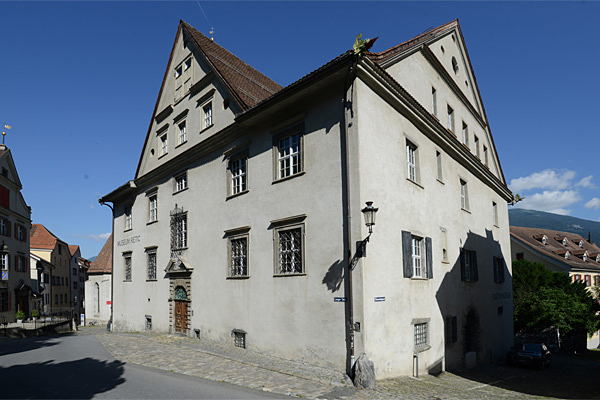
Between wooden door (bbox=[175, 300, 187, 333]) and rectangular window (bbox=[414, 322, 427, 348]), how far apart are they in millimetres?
Answer: 9948

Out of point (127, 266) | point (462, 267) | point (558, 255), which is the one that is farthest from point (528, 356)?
point (558, 255)

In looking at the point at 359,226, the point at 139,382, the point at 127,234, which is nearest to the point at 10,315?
the point at 127,234

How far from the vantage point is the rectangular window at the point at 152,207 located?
22953 millimetres

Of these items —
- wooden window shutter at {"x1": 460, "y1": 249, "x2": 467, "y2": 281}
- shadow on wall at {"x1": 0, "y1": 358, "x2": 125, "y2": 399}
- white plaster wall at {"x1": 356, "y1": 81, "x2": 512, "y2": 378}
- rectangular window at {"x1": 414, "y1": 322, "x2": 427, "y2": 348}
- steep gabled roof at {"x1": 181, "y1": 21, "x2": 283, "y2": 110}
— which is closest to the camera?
shadow on wall at {"x1": 0, "y1": 358, "x2": 125, "y2": 399}

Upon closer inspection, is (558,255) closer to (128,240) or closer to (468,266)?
(468,266)

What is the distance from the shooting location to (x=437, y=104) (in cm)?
1848

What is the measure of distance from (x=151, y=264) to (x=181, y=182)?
490 cm

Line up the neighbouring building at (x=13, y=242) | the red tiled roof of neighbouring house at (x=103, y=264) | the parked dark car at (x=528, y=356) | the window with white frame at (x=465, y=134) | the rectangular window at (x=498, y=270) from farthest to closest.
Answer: the red tiled roof of neighbouring house at (x=103, y=264) < the neighbouring building at (x=13, y=242) < the rectangular window at (x=498, y=270) < the parked dark car at (x=528, y=356) < the window with white frame at (x=465, y=134)

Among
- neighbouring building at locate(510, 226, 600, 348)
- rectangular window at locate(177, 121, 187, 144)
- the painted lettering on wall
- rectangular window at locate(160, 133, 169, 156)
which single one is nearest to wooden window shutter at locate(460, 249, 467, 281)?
rectangular window at locate(177, 121, 187, 144)

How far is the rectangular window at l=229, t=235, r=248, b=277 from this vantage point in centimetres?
1586

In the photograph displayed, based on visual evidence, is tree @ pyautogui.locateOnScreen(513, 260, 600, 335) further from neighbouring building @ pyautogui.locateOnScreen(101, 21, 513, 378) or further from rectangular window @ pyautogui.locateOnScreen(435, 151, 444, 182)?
rectangular window @ pyautogui.locateOnScreen(435, 151, 444, 182)

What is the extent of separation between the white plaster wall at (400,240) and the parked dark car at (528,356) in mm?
2154

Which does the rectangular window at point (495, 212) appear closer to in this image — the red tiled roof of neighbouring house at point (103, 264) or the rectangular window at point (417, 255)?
the rectangular window at point (417, 255)

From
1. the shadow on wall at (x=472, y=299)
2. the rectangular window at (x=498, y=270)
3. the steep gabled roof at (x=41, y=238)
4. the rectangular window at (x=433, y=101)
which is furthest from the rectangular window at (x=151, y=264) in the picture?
the steep gabled roof at (x=41, y=238)
